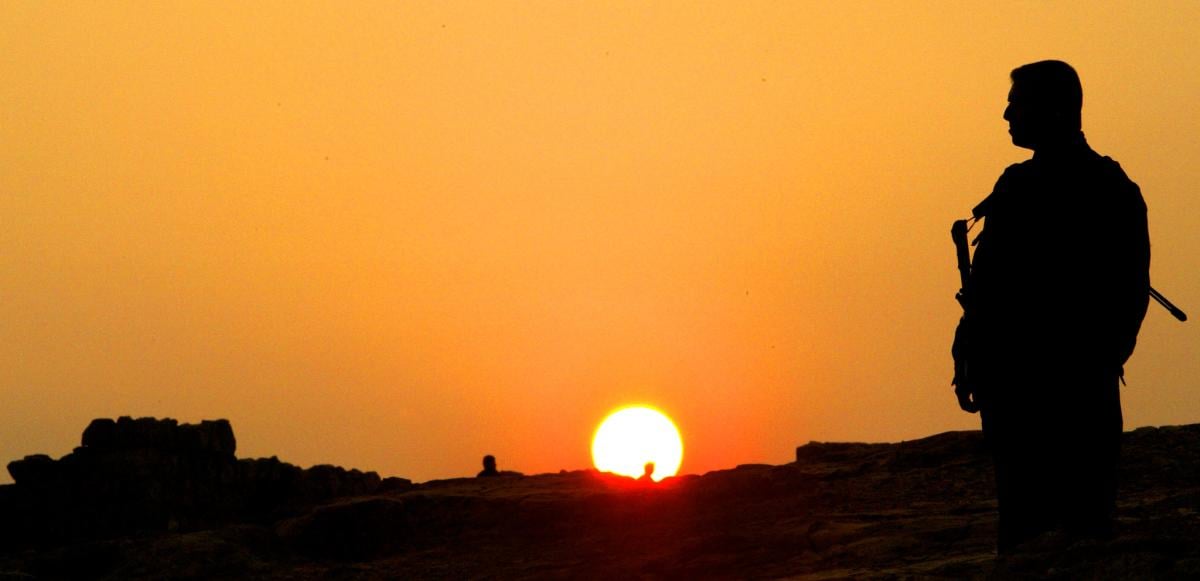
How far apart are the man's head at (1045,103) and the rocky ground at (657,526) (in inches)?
136

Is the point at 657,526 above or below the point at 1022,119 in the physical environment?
below

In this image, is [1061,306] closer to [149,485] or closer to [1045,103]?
[1045,103]

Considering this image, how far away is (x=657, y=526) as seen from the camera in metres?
14.2

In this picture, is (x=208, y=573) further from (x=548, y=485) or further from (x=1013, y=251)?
(x=1013, y=251)

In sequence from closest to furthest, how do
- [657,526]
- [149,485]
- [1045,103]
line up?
[1045,103] < [657,526] < [149,485]

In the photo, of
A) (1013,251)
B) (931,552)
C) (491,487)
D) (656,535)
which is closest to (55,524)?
(491,487)

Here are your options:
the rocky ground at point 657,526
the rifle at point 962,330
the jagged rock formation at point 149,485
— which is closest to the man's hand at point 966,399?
the rifle at point 962,330

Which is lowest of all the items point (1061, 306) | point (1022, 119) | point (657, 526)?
point (657, 526)

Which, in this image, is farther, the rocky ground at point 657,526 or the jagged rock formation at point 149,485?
the jagged rock formation at point 149,485

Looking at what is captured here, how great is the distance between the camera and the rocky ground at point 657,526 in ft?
39.4

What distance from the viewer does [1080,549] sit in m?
7.63

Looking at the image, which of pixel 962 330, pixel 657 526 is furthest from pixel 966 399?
pixel 657 526

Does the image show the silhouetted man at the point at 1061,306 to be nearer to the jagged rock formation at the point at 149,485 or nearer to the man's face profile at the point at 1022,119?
the man's face profile at the point at 1022,119

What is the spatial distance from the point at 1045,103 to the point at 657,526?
7.22 m
